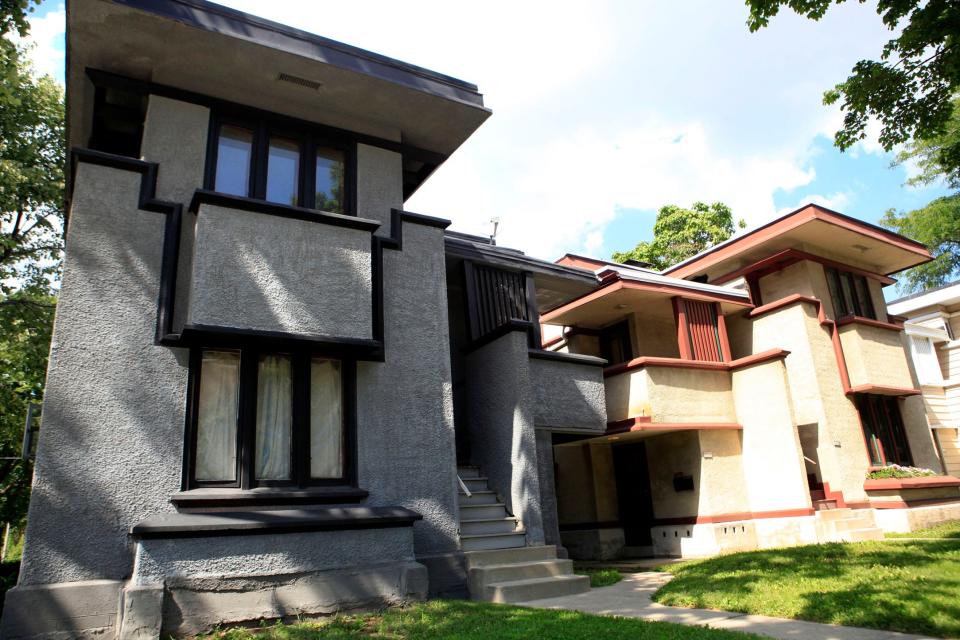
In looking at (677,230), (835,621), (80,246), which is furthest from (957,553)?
(677,230)

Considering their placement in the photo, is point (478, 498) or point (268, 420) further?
point (478, 498)

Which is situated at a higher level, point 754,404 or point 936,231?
point 936,231

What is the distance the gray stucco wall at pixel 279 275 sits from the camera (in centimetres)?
725

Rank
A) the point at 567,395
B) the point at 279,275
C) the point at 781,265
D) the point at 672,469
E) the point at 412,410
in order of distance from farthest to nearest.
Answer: the point at 781,265, the point at 672,469, the point at 567,395, the point at 412,410, the point at 279,275

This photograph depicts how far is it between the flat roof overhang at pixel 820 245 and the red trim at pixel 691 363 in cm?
320

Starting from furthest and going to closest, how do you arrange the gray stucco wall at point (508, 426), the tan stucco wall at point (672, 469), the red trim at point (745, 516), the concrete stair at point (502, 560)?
1. the tan stucco wall at point (672, 469)
2. the red trim at point (745, 516)
3. the gray stucco wall at point (508, 426)
4. the concrete stair at point (502, 560)

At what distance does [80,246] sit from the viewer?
23.0 feet

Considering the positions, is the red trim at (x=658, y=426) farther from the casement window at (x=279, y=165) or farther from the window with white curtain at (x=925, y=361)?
the window with white curtain at (x=925, y=361)

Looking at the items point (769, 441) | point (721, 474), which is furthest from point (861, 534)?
point (721, 474)

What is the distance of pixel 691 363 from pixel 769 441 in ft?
7.18

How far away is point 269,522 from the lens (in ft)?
21.6

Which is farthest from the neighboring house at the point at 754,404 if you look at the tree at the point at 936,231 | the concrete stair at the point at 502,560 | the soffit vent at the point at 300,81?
the tree at the point at 936,231

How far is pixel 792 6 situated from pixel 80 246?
9.05m

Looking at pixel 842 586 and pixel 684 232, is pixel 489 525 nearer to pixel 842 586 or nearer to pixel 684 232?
pixel 842 586
